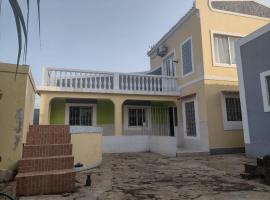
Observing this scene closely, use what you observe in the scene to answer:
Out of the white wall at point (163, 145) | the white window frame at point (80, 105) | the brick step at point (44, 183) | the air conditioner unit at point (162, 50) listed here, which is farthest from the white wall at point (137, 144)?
the brick step at point (44, 183)

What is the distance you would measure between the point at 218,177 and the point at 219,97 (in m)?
5.35

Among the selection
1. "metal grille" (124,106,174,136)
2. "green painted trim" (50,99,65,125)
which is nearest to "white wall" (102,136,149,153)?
"metal grille" (124,106,174,136)

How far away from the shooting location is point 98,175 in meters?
5.37

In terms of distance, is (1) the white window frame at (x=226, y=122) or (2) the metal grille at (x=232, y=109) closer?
(1) the white window frame at (x=226, y=122)

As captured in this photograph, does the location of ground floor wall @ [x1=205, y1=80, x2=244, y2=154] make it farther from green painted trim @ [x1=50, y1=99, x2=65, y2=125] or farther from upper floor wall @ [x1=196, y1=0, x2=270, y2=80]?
green painted trim @ [x1=50, y1=99, x2=65, y2=125]

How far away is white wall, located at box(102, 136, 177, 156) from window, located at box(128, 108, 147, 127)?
128cm

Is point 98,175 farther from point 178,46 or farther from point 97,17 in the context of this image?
point 178,46

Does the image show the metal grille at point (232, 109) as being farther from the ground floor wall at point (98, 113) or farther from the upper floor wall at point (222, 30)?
the ground floor wall at point (98, 113)

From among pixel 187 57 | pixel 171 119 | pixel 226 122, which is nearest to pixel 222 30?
pixel 187 57

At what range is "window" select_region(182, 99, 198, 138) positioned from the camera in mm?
10117

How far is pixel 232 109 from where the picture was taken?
9.77 m

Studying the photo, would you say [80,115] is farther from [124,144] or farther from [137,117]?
[137,117]

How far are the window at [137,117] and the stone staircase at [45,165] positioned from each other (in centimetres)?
706

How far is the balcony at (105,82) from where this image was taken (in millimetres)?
9781
